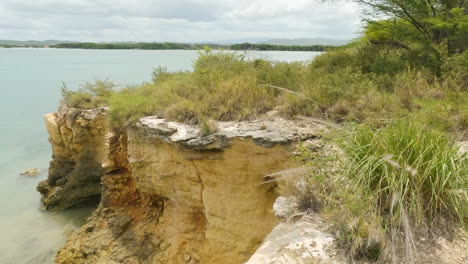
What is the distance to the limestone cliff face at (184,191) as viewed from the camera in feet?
18.0

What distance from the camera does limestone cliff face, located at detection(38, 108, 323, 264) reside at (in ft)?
18.0

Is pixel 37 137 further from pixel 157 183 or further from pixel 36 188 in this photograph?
pixel 157 183

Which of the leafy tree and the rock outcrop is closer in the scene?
the rock outcrop

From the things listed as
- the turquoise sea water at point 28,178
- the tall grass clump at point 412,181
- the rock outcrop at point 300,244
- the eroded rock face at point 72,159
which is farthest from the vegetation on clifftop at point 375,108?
Answer: the turquoise sea water at point 28,178

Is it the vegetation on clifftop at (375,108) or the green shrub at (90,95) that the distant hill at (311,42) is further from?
the green shrub at (90,95)

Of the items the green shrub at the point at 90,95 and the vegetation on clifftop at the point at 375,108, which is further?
the green shrub at the point at 90,95

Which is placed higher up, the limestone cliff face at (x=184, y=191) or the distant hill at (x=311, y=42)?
the distant hill at (x=311, y=42)

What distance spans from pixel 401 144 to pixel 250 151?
288 centimetres

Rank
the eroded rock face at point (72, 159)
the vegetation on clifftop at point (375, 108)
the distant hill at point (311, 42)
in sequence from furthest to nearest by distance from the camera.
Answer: the eroded rock face at point (72, 159)
the distant hill at point (311, 42)
the vegetation on clifftop at point (375, 108)

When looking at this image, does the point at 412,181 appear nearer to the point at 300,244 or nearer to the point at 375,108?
the point at 300,244

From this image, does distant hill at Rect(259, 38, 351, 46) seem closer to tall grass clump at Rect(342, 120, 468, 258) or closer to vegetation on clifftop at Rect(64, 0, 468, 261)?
vegetation on clifftop at Rect(64, 0, 468, 261)

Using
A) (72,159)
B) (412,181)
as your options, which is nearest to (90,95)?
(72,159)

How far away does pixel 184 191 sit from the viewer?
6621 millimetres

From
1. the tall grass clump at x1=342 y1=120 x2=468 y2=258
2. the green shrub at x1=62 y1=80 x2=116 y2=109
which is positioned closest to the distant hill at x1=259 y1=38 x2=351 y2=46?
the green shrub at x1=62 y1=80 x2=116 y2=109
